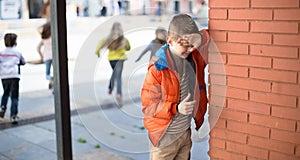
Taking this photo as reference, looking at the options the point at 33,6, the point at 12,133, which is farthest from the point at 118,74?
the point at 33,6

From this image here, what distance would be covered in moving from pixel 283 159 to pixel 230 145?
12.5 inches

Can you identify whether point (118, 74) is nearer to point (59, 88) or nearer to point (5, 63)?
point (59, 88)

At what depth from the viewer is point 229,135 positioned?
2.33 meters

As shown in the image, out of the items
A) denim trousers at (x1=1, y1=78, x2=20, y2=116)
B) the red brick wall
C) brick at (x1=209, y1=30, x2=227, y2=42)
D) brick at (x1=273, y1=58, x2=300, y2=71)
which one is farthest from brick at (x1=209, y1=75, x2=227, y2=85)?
denim trousers at (x1=1, y1=78, x2=20, y2=116)

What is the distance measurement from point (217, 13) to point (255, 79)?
1.39ft

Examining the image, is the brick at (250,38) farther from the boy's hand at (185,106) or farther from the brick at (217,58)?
the boy's hand at (185,106)

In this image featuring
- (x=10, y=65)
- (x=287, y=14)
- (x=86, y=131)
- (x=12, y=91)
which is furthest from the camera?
(x=12, y=91)

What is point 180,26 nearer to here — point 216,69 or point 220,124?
point 216,69

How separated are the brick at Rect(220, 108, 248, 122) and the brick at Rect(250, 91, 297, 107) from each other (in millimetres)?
113

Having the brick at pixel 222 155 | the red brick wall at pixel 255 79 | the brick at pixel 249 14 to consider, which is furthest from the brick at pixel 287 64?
the brick at pixel 222 155

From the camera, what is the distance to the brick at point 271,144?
2104 mm

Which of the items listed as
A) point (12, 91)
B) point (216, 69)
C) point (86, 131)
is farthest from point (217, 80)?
point (12, 91)

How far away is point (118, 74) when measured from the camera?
2367mm

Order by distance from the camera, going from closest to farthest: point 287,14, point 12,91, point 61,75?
point 61,75, point 287,14, point 12,91
